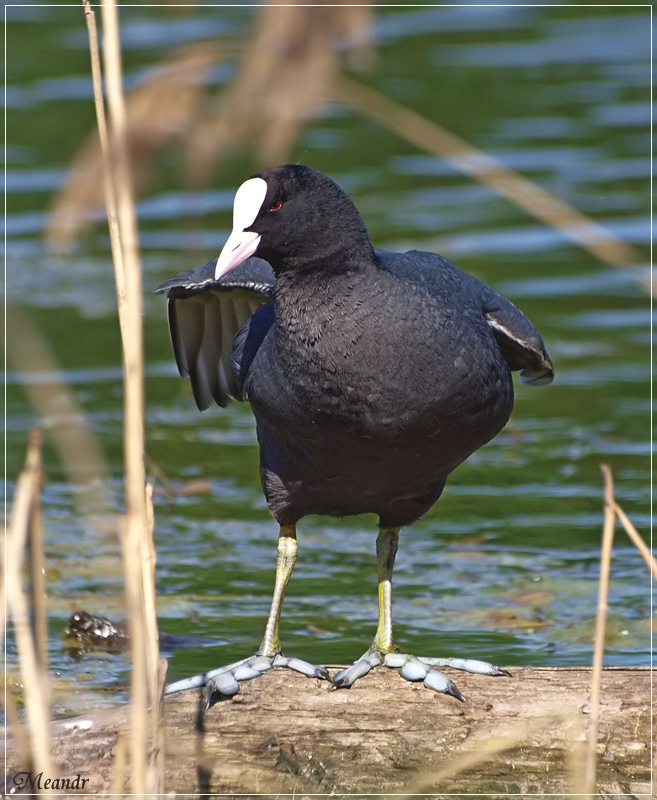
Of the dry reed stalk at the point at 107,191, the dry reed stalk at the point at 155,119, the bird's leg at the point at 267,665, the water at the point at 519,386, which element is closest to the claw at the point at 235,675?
the bird's leg at the point at 267,665

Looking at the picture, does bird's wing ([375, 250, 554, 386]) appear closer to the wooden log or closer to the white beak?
the white beak

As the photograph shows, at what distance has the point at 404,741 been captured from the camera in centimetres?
321

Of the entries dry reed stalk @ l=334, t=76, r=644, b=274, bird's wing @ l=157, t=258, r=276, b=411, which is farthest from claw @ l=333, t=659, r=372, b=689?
dry reed stalk @ l=334, t=76, r=644, b=274

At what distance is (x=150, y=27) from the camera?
13531 mm

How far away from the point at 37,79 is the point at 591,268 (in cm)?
634

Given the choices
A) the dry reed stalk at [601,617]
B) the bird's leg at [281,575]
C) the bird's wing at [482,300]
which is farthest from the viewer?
the bird's leg at [281,575]

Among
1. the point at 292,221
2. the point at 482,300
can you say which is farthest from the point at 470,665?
the point at 292,221

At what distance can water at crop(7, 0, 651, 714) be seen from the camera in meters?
4.68

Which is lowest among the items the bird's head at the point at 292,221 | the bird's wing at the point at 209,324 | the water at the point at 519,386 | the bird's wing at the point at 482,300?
the water at the point at 519,386

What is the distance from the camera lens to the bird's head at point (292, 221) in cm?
318

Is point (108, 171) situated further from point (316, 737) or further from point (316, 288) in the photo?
point (316, 737)

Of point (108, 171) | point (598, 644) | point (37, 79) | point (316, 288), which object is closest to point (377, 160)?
point (37, 79)

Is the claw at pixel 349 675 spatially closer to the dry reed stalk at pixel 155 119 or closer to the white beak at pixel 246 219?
the white beak at pixel 246 219

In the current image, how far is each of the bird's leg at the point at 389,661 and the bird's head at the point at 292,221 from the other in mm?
1071
